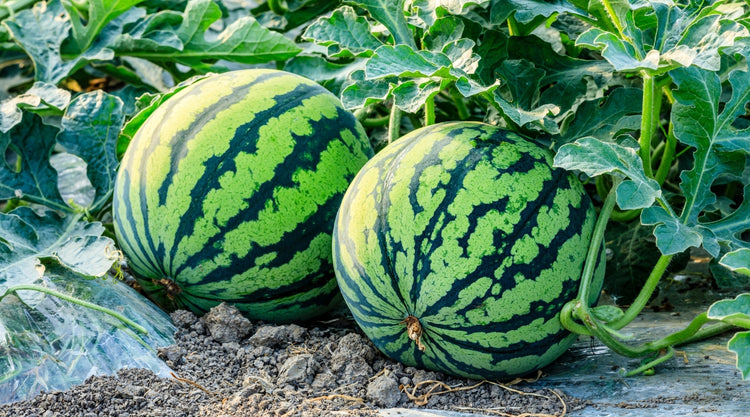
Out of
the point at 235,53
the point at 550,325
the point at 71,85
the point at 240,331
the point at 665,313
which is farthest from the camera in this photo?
the point at 71,85

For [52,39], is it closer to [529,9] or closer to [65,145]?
[65,145]

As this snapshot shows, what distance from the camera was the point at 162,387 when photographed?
6.41 ft

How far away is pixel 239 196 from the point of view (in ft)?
7.19

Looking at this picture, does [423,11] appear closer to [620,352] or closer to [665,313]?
[620,352]

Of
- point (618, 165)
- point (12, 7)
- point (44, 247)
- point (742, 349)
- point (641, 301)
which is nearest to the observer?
point (742, 349)

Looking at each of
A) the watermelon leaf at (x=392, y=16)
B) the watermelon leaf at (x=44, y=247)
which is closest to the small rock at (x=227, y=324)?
the watermelon leaf at (x=44, y=247)

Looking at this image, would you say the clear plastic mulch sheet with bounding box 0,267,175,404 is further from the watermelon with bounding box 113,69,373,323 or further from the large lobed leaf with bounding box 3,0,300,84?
the large lobed leaf with bounding box 3,0,300,84

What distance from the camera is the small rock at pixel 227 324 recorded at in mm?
2250

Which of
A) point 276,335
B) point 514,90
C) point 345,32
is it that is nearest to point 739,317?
point 514,90

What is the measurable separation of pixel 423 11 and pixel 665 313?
1315mm

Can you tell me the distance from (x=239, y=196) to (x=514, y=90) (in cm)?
88

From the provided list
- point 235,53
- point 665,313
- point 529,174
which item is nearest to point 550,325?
point 529,174

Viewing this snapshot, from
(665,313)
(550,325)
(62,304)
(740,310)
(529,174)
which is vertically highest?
(529,174)

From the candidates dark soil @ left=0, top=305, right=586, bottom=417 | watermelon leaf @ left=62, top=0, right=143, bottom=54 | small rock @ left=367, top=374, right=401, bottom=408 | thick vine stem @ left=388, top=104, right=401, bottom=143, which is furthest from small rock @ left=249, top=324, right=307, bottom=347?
watermelon leaf @ left=62, top=0, right=143, bottom=54
